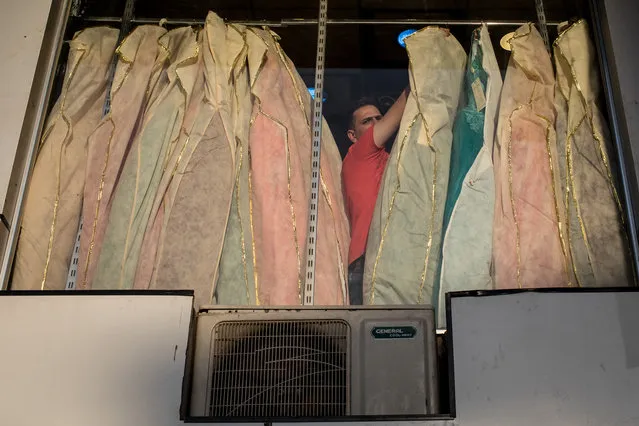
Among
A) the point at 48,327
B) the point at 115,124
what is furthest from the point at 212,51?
the point at 48,327

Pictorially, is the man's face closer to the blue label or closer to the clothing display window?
the clothing display window

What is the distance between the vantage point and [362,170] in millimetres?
2326

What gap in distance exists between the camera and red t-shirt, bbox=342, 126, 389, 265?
2.21 meters

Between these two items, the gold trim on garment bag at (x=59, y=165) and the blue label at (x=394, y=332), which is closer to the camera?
the blue label at (x=394, y=332)

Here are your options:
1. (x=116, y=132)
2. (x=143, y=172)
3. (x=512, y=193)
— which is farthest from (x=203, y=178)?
(x=512, y=193)

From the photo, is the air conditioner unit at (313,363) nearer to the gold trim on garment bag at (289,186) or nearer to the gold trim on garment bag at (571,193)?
the gold trim on garment bag at (289,186)

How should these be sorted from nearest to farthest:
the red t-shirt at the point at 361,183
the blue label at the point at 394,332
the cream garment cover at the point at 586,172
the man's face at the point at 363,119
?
the blue label at the point at 394,332, the cream garment cover at the point at 586,172, the red t-shirt at the point at 361,183, the man's face at the point at 363,119

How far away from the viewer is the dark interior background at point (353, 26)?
2582 millimetres

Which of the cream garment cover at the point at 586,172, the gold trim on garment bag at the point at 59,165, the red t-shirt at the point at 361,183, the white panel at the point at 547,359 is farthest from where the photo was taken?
the red t-shirt at the point at 361,183

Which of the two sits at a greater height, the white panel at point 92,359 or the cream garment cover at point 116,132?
the cream garment cover at point 116,132

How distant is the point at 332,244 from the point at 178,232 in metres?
0.40

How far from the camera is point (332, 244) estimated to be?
7.05ft

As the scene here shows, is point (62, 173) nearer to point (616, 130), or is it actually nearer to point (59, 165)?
point (59, 165)

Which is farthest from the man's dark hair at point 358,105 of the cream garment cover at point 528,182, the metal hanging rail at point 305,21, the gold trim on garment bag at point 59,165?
the gold trim on garment bag at point 59,165
